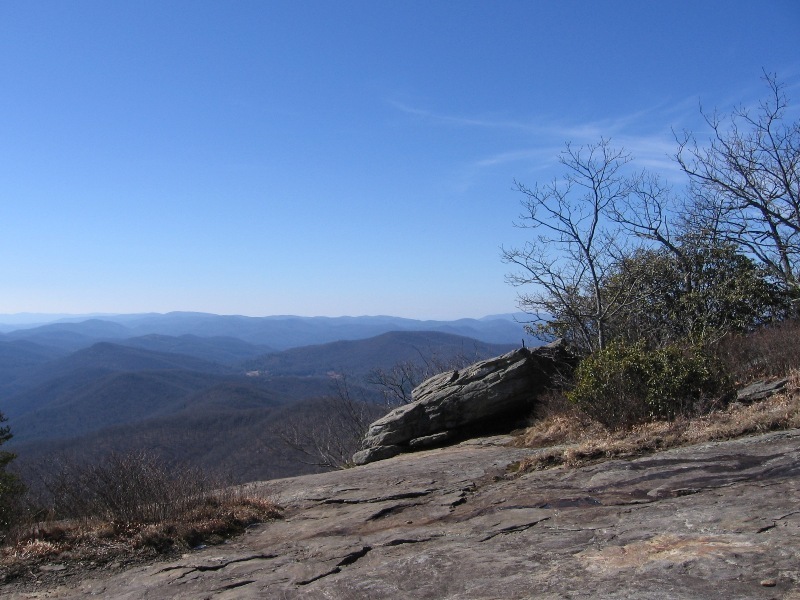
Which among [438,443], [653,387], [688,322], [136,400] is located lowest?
[136,400]

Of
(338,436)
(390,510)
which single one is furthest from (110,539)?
(338,436)

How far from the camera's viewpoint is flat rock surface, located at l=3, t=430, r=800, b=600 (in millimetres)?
4531

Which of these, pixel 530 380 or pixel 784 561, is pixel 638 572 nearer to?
pixel 784 561

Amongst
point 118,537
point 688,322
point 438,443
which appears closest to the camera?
point 118,537

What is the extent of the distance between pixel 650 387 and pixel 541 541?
5403 mm

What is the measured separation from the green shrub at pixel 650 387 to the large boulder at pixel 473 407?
114 inches

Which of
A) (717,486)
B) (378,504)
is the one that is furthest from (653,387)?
(378,504)

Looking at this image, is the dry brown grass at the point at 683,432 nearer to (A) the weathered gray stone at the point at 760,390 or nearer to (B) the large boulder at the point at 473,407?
(A) the weathered gray stone at the point at 760,390

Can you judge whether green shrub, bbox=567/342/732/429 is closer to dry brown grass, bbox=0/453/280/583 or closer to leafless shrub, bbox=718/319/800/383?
leafless shrub, bbox=718/319/800/383

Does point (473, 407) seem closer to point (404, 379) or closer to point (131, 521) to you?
point (131, 521)

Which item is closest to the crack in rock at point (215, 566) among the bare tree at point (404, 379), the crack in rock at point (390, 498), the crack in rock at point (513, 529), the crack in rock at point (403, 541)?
the crack in rock at point (403, 541)

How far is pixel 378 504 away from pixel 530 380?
6781 millimetres

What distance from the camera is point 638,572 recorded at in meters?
4.55

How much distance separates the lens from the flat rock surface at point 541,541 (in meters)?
4.53
